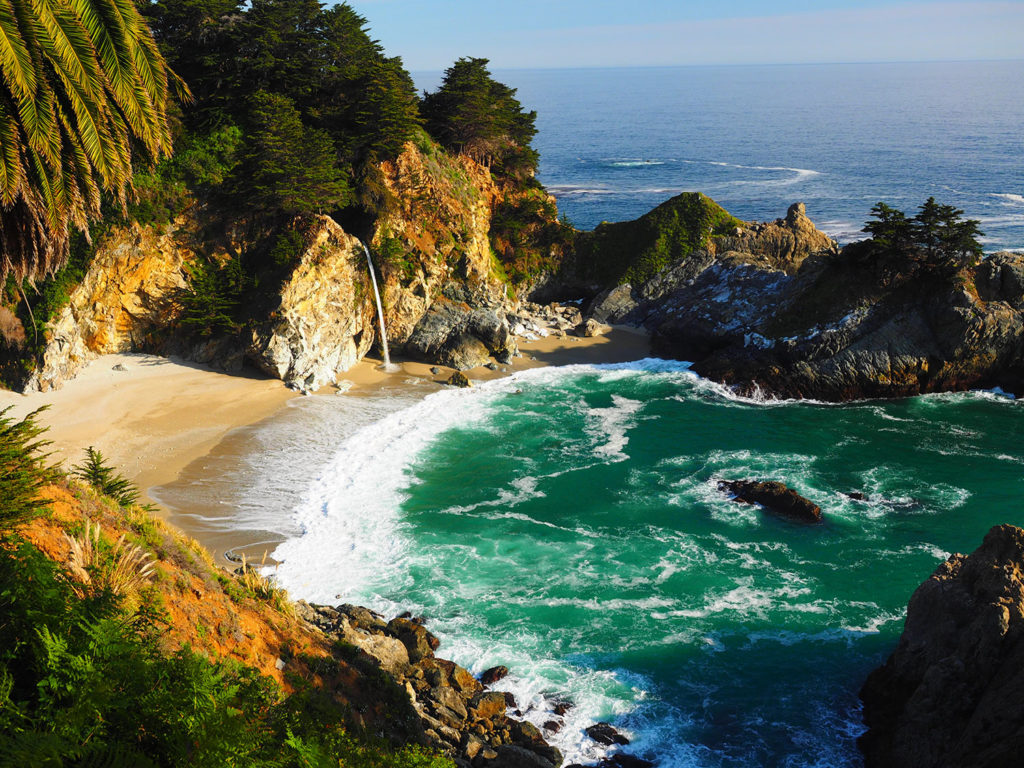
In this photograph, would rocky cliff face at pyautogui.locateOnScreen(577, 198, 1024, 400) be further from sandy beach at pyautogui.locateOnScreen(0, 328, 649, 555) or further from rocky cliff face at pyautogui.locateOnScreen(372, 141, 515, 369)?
sandy beach at pyautogui.locateOnScreen(0, 328, 649, 555)

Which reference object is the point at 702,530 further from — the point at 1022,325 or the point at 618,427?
the point at 1022,325

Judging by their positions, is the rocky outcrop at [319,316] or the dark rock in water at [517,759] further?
the rocky outcrop at [319,316]

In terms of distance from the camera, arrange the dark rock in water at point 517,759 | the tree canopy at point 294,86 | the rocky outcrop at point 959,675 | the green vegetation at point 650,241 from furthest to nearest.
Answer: the green vegetation at point 650,241 → the tree canopy at point 294,86 → the dark rock in water at point 517,759 → the rocky outcrop at point 959,675

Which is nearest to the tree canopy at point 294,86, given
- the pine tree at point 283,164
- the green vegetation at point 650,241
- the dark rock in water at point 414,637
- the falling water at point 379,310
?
the pine tree at point 283,164

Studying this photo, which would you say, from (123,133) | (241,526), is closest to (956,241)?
(241,526)

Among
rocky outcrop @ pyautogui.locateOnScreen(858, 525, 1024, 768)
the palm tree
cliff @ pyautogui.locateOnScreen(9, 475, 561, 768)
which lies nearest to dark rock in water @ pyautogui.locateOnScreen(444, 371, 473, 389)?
cliff @ pyautogui.locateOnScreen(9, 475, 561, 768)

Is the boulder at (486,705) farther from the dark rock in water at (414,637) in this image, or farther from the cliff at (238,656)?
the dark rock in water at (414,637)
